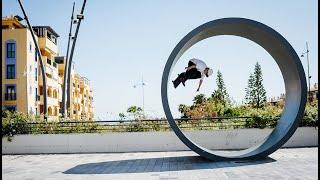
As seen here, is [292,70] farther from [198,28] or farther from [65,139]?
[65,139]

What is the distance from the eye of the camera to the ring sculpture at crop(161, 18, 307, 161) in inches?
466

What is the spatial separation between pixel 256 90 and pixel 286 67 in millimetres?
43327

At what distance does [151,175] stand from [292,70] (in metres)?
6.03

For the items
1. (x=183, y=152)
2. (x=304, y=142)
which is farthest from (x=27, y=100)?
(x=304, y=142)

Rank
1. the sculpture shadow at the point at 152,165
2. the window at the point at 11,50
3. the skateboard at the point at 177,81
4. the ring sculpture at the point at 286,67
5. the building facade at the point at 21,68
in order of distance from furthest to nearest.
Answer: the window at the point at 11,50 < the building facade at the point at 21,68 < the skateboard at the point at 177,81 < the ring sculpture at the point at 286,67 < the sculpture shadow at the point at 152,165

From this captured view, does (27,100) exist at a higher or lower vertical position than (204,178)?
higher

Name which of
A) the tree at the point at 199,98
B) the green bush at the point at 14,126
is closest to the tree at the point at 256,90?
Result: the tree at the point at 199,98

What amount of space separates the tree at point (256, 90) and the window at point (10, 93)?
105ft

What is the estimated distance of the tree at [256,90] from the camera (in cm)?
5394

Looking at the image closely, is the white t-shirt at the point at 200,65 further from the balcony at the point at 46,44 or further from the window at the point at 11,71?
the balcony at the point at 46,44

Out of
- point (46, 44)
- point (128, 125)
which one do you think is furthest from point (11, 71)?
point (128, 125)

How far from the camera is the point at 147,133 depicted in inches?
653

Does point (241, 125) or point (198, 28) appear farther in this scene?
point (241, 125)

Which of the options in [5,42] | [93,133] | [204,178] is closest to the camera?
[204,178]
